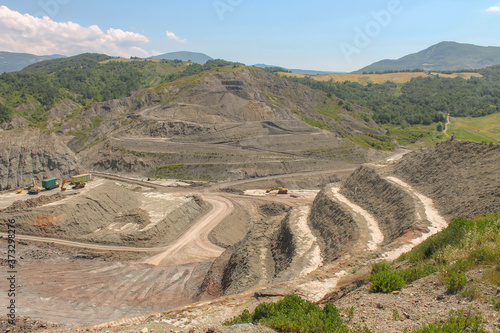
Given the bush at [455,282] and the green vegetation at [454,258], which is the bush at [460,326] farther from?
the bush at [455,282]

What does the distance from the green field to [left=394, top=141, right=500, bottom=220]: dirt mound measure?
69331 mm

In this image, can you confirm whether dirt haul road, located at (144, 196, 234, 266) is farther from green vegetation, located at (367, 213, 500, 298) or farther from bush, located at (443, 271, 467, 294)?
bush, located at (443, 271, 467, 294)

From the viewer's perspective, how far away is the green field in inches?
3534

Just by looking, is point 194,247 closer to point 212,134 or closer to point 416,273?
point 416,273

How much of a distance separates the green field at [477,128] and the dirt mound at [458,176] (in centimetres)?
6933

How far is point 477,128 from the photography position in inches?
4045

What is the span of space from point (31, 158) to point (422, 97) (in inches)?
6238

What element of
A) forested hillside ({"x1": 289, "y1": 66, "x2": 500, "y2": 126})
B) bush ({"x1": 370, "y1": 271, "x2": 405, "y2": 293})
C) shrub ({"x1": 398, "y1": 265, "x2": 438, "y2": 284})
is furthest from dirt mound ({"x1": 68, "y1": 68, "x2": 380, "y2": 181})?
bush ({"x1": 370, "y1": 271, "x2": 405, "y2": 293})

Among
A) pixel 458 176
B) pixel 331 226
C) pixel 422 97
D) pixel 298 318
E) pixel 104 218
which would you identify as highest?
pixel 422 97

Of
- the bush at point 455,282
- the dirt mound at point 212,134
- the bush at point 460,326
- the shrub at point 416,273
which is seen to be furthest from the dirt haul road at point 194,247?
the bush at point 460,326

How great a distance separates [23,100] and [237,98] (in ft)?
254

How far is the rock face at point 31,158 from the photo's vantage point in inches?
1884

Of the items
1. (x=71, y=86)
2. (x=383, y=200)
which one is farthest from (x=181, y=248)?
(x=71, y=86)

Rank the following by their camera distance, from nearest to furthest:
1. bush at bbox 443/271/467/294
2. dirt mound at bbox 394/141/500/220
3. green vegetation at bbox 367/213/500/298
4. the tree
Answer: bush at bbox 443/271/467/294 < green vegetation at bbox 367/213/500/298 < dirt mound at bbox 394/141/500/220 < the tree
